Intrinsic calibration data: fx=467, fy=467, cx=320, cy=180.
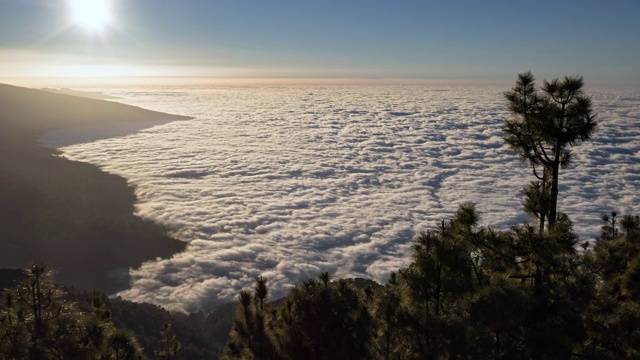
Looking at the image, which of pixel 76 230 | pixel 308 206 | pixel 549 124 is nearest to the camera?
pixel 549 124

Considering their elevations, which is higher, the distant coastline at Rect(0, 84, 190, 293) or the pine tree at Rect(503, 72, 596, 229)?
the pine tree at Rect(503, 72, 596, 229)

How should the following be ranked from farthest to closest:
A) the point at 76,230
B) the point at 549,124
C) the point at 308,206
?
the point at 308,206, the point at 76,230, the point at 549,124

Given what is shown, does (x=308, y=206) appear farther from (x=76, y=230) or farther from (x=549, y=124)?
(x=549, y=124)

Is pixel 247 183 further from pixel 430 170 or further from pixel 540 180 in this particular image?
pixel 540 180

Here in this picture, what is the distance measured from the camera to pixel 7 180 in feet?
397

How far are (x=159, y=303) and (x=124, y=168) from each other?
102 m

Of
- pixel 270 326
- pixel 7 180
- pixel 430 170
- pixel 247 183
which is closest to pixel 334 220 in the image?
pixel 247 183

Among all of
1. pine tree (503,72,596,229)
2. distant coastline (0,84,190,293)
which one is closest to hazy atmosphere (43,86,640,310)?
distant coastline (0,84,190,293)

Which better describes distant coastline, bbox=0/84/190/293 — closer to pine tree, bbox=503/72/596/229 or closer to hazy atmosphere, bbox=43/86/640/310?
hazy atmosphere, bbox=43/86/640/310

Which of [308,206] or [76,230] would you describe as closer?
[76,230]

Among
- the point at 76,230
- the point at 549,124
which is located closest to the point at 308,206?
the point at 76,230

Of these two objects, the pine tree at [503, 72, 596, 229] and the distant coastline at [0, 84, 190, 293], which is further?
the distant coastline at [0, 84, 190, 293]

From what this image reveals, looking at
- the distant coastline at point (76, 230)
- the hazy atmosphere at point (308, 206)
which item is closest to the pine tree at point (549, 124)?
the hazy atmosphere at point (308, 206)

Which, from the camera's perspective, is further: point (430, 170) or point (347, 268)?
point (430, 170)
